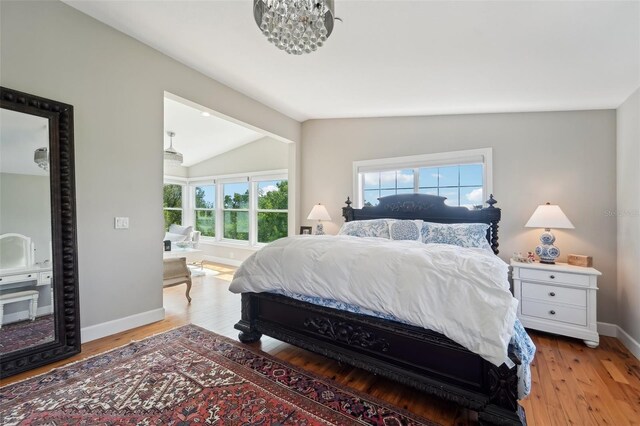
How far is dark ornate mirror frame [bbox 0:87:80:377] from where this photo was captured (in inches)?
89.1

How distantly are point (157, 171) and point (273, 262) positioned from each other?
1.74 meters

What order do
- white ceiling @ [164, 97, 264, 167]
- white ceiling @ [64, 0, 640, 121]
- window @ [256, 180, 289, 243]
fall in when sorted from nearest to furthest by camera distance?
1. white ceiling @ [64, 0, 640, 121]
2. white ceiling @ [164, 97, 264, 167]
3. window @ [256, 180, 289, 243]

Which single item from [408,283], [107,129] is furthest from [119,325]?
[408,283]

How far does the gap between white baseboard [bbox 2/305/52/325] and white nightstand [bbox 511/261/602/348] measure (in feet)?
13.8

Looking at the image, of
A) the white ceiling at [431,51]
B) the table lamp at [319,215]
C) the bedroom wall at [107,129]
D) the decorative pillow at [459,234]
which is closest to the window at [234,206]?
the table lamp at [319,215]

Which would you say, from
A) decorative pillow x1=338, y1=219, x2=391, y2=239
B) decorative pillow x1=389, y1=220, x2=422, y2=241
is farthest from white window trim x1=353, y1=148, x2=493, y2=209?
decorative pillow x1=389, y1=220, x2=422, y2=241

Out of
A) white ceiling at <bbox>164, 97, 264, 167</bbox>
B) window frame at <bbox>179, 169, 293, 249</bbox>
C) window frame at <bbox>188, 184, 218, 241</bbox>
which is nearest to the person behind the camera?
white ceiling at <bbox>164, 97, 264, 167</bbox>

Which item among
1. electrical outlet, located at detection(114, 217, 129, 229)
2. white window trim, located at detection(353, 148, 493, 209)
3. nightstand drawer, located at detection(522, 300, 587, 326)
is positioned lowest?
nightstand drawer, located at detection(522, 300, 587, 326)

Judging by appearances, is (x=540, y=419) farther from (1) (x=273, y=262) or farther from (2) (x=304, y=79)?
(2) (x=304, y=79)

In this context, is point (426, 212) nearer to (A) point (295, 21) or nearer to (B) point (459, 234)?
(B) point (459, 234)

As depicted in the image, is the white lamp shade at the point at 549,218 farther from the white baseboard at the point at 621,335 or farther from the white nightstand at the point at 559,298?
the white baseboard at the point at 621,335

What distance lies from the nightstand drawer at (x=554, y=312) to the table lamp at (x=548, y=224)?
450 mm

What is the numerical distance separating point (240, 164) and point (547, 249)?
5.61 metres

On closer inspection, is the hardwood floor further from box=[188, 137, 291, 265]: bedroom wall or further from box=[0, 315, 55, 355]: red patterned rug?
box=[188, 137, 291, 265]: bedroom wall
